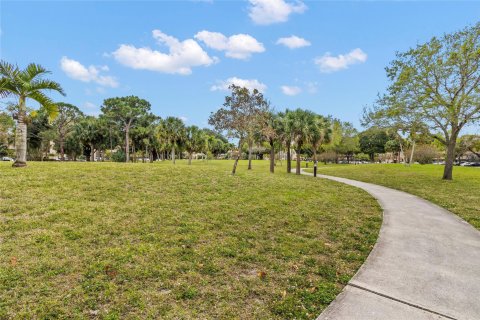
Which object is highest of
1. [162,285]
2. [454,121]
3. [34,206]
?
[454,121]

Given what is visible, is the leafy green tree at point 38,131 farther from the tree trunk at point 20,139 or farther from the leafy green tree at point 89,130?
the tree trunk at point 20,139

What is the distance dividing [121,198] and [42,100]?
7.84 meters

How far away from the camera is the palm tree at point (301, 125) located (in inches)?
844

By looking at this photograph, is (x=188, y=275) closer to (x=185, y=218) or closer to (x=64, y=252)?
(x=64, y=252)

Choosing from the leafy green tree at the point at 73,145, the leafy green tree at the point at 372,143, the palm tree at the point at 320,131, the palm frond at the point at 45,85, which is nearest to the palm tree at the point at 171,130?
the leafy green tree at the point at 73,145

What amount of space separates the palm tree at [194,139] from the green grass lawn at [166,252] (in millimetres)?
31467

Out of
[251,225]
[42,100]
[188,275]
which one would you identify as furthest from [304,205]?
[42,100]

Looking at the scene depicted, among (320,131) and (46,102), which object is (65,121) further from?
(320,131)

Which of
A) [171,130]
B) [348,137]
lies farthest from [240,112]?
[348,137]

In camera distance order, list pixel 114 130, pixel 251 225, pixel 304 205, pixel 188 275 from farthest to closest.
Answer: pixel 114 130 < pixel 304 205 < pixel 251 225 < pixel 188 275

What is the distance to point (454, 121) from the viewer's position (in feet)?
51.6

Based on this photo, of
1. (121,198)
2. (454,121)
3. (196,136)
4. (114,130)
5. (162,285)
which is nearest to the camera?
(162,285)

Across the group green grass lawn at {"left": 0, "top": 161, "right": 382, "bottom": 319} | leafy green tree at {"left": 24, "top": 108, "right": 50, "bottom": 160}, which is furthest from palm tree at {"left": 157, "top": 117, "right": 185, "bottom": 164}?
green grass lawn at {"left": 0, "top": 161, "right": 382, "bottom": 319}

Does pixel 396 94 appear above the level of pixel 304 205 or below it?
above
